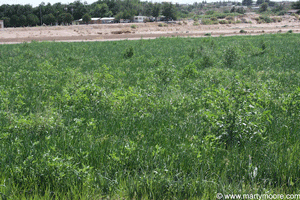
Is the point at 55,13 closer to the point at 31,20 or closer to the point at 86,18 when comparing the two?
the point at 86,18

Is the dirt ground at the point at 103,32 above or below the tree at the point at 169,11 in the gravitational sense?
below

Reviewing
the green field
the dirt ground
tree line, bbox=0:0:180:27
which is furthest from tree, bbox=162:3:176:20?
the green field

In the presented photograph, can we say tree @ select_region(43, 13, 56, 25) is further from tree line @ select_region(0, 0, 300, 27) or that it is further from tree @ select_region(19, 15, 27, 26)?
tree @ select_region(19, 15, 27, 26)

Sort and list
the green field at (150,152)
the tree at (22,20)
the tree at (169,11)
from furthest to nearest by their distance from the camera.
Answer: the tree at (169,11), the tree at (22,20), the green field at (150,152)

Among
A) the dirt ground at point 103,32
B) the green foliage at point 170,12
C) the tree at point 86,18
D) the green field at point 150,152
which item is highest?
the green foliage at point 170,12

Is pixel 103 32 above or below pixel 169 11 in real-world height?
below

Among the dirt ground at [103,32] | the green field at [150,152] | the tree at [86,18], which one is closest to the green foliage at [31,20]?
the tree at [86,18]

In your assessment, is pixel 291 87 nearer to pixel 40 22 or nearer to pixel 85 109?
pixel 85 109

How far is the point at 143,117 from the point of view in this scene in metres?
6.66

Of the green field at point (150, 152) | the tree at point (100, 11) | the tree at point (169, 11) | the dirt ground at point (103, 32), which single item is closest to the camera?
the green field at point (150, 152)

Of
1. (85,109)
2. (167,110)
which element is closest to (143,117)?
(167,110)


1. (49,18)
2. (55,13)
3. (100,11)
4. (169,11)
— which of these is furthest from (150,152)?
(100,11)

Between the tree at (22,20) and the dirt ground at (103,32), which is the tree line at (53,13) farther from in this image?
the dirt ground at (103,32)

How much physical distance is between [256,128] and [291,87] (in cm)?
584
